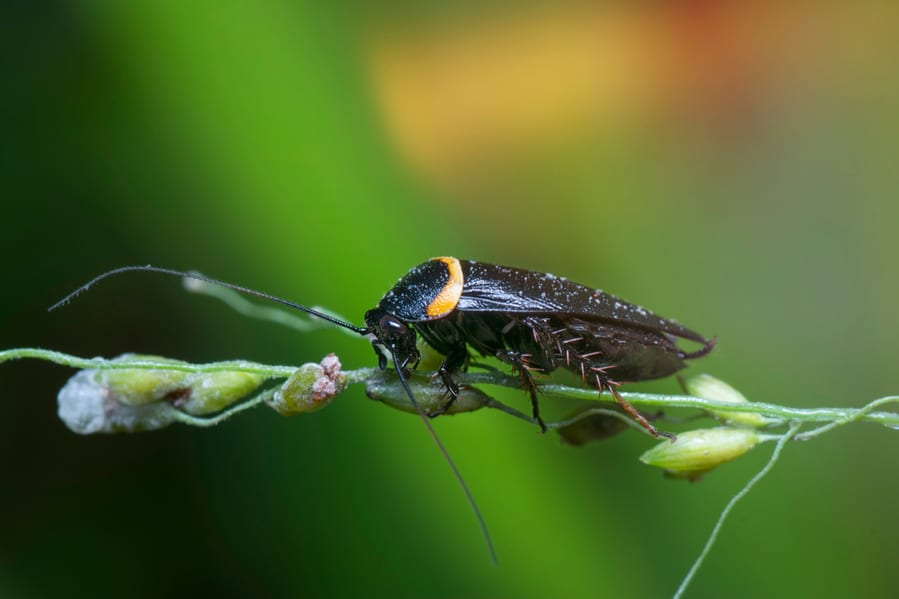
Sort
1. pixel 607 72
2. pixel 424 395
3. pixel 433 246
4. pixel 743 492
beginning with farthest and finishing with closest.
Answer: pixel 607 72, pixel 433 246, pixel 424 395, pixel 743 492

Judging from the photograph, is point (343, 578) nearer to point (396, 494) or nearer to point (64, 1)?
point (396, 494)

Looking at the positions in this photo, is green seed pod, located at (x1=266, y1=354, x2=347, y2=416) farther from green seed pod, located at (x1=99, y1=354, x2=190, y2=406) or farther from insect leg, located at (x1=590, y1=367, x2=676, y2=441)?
insect leg, located at (x1=590, y1=367, x2=676, y2=441)

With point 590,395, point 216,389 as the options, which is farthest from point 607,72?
point 216,389

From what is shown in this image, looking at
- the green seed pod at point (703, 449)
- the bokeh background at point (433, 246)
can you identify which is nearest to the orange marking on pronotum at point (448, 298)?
the green seed pod at point (703, 449)

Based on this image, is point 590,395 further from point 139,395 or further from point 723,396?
point 139,395

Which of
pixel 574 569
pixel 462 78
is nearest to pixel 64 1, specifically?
pixel 462 78

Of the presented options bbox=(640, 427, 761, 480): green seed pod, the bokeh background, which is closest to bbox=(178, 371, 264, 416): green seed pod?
bbox=(640, 427, 761, 480): green seed pod
